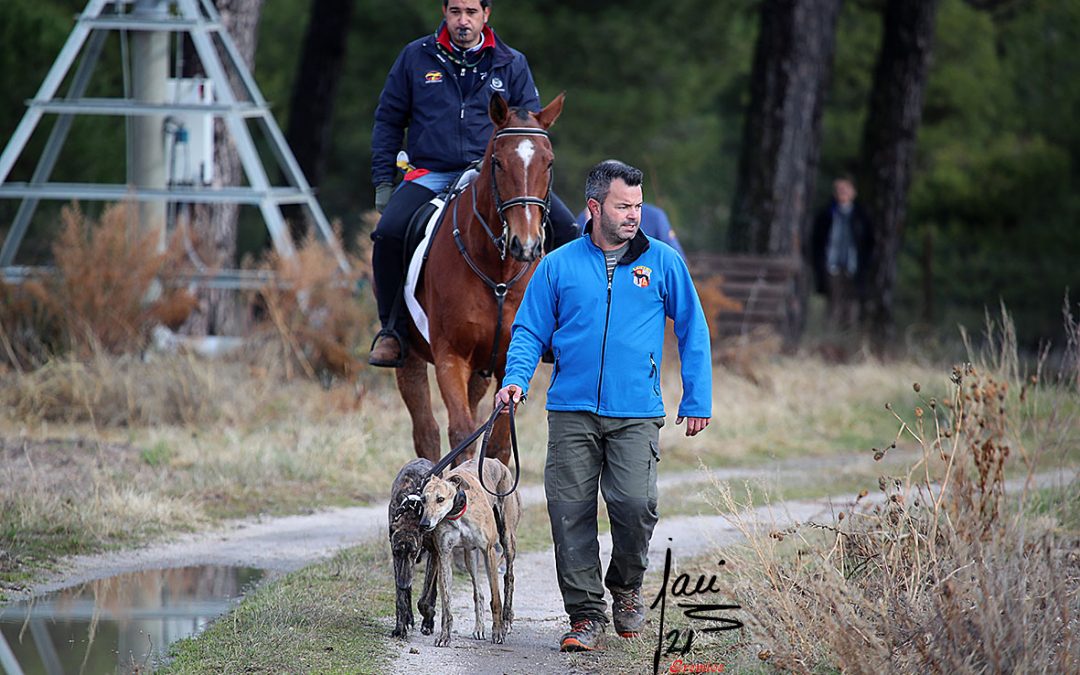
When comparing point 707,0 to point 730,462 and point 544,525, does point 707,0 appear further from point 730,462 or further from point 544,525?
point 544,525

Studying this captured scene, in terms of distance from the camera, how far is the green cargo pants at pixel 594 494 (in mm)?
6961

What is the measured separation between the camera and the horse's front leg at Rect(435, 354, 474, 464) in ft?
27.4

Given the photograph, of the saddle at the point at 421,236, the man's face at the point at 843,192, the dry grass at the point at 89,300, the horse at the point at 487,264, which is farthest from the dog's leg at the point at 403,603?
the man's face at the point at 843,192

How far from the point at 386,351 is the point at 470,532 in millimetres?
2600

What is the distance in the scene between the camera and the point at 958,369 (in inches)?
269

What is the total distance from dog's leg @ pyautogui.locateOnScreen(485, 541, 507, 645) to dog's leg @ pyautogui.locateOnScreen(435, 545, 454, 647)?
188 mm

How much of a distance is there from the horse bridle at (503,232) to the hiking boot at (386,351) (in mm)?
728

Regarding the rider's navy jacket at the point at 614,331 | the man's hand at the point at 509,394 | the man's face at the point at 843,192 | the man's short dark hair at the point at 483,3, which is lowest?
the man's face at the point at 843,192

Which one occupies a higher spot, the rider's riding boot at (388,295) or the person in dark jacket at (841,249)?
the rider's riding boot at (388,295)

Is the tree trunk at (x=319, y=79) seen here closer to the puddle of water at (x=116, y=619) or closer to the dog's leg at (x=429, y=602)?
the puddle of water at (x=116, y=619)

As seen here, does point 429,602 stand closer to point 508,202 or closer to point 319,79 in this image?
point 508,202

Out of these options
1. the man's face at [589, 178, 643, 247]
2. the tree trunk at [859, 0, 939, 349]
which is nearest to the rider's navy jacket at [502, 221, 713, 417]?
the man's face at [589, 178, 643, 247]

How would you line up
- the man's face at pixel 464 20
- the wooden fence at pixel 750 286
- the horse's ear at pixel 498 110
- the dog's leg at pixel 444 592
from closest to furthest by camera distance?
the dog's leg at pixel 444 592, the horse's ear at pixel 498 110, the man's face at pixel 464 20, the wooden fence at pixel 750 286

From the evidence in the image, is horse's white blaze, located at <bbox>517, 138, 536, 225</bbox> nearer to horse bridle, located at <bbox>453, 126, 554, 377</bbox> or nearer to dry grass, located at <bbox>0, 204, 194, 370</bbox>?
horse bridle, located at <bbox>453, 126, 554, 377</bbox>
